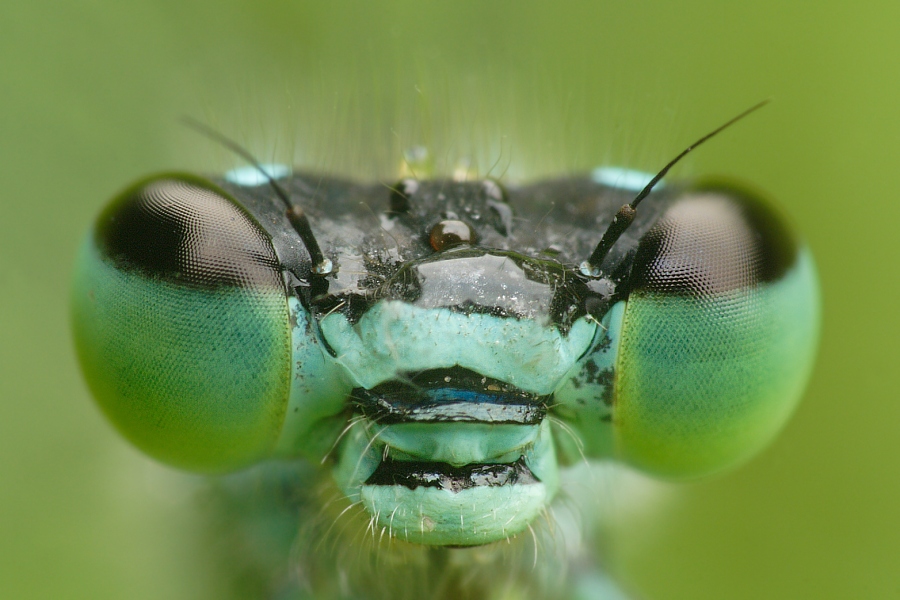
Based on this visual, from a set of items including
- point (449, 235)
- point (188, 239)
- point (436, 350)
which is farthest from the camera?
point (449, 235)

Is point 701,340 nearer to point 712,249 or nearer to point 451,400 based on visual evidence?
point 712,249

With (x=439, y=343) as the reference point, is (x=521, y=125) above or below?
above

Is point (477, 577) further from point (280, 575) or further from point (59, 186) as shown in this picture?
point (59, 186)

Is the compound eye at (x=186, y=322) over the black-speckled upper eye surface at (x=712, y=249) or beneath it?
beneath

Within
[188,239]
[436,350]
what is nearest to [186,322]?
[188,239]

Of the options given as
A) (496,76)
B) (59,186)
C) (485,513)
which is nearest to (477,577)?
(485,513)

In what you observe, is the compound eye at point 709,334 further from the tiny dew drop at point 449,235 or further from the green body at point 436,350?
the tiny dew drop at point 449,235

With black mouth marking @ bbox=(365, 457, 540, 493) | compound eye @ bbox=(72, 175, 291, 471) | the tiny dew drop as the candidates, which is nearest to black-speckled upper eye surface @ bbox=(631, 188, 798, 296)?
the tiny dew drop

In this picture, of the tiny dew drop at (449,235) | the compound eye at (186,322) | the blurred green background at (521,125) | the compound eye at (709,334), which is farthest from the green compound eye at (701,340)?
the blurred green background at (521,125)
